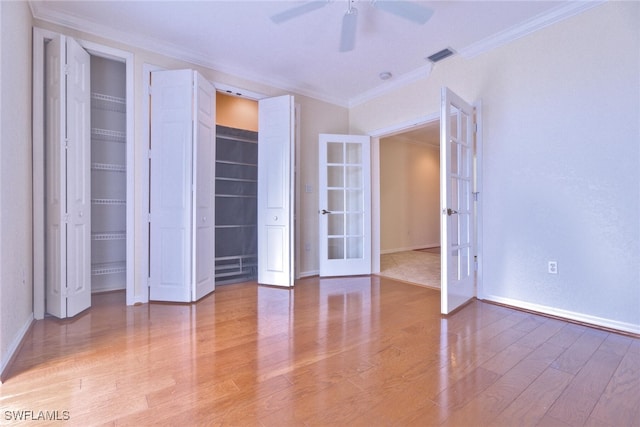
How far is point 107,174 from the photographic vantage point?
3.41 m

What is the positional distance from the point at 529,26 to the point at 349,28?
1.70m

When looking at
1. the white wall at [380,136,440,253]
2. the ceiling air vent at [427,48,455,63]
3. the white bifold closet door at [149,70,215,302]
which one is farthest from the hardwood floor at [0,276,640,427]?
the white wall at [380,136,440,253]

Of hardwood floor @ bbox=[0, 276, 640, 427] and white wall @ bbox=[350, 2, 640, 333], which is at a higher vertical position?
white wall @ bbox=[350, 2, 640, 333]

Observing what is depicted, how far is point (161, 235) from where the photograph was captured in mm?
2932

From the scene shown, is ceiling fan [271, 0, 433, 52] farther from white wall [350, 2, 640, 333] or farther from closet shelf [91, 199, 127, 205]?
closet shelf [91, 199, 127, 205]

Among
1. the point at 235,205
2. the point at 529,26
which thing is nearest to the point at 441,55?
the point at 529,26

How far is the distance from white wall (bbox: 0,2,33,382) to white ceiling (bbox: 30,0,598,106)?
0.65 m

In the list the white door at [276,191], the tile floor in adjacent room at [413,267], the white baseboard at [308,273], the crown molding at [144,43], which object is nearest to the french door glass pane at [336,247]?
the white baseboard at [308,273]

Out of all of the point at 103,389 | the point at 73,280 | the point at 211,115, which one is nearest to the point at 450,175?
the point at 211,115

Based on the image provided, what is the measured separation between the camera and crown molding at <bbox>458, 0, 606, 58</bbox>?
234cm

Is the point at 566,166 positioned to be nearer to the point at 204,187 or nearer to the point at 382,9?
the point at 382,9

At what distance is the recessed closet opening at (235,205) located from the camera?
3832 mm

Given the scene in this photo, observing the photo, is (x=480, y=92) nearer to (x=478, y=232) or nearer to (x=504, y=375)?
(x=478, y=232)

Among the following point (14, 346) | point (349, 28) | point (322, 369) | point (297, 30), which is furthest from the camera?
point (297, 30)
